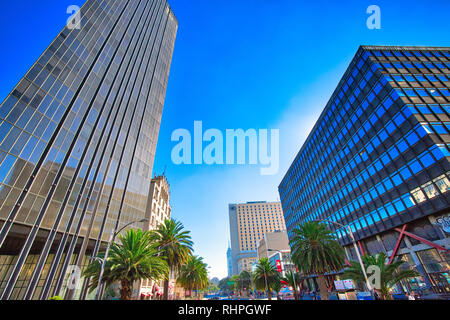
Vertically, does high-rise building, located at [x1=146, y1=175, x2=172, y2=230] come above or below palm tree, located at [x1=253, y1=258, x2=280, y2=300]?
above

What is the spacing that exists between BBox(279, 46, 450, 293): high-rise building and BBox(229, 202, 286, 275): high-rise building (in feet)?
440

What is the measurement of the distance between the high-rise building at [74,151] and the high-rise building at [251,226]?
148 metres

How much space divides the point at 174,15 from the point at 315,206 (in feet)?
273

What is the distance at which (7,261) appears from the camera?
78.6 feet

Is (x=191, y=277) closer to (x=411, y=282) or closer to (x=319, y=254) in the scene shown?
(x=319, y=254)

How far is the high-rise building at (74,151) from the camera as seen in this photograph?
22906 mm

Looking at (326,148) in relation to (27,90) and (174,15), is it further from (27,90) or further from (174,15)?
(174,15)

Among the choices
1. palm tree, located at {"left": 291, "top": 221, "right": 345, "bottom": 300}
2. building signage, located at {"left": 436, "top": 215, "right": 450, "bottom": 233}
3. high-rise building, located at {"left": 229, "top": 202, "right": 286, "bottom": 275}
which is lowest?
palm tree, located at {"left": 291, "top": 221, "right": 345, "bottom": 300}

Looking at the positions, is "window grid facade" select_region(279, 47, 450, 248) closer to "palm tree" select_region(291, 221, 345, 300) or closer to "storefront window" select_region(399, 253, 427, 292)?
"storefront window" select_region(399, 253, 427, 292)

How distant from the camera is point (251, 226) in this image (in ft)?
597

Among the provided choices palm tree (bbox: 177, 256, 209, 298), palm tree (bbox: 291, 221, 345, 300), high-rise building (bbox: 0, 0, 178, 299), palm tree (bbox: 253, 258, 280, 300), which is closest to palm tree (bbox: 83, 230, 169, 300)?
high-rise building (bbox: 0, 0, 178, 299)

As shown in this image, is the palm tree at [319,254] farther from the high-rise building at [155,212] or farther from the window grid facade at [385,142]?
the high-rise building at [155,212]

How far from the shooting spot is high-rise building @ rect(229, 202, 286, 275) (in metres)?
176
